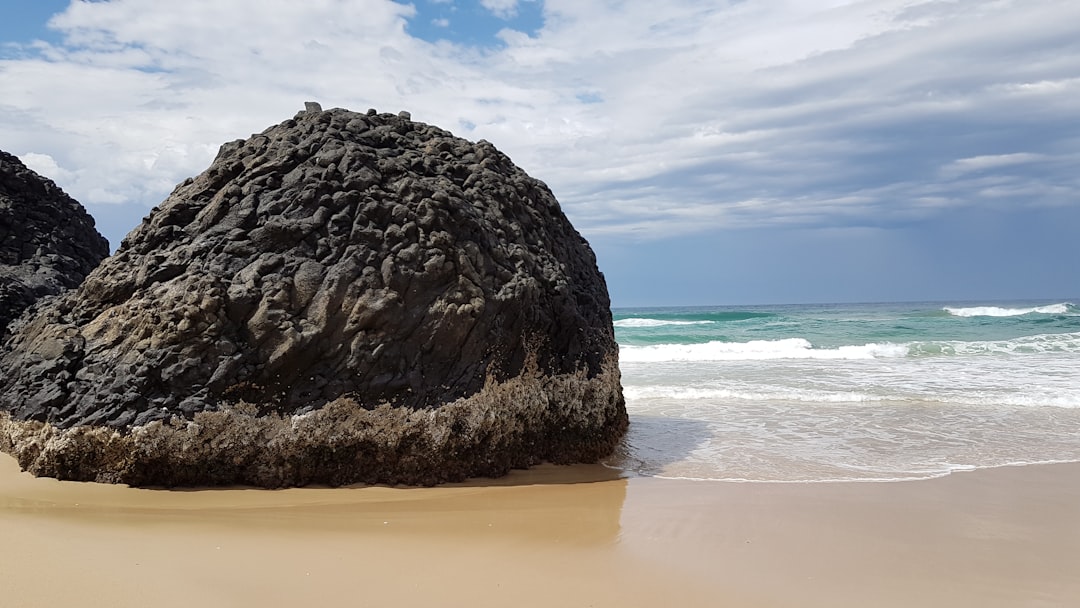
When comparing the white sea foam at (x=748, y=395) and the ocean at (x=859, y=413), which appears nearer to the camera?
the ocean at (x=859, y=413)

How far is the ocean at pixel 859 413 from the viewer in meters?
7.02

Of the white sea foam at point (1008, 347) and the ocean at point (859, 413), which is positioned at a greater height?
the white sea foam at point (1008, 347)

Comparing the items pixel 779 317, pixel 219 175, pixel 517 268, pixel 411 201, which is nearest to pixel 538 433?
pixel 517 268

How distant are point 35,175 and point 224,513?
18.9 ft

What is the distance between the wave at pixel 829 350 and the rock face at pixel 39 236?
1307 centimetres

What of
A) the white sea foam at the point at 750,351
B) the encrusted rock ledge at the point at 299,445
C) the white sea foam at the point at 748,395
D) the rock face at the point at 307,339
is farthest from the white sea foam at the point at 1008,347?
the encrusted rock ledge at the point at 299,445

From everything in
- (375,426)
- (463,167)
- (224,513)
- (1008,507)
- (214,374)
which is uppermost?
(463,167)

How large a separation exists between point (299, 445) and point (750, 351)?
18757 millimetres

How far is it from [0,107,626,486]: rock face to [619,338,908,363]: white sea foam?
13.7 meters

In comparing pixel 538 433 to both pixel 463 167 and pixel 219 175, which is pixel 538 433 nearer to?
pixel 463 167

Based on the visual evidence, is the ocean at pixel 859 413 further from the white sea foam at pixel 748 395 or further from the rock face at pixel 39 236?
the rock face at pixel 39 236

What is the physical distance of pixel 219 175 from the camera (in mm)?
6148

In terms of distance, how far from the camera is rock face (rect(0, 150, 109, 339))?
7668mm

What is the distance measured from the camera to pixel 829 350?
21.5 meters
